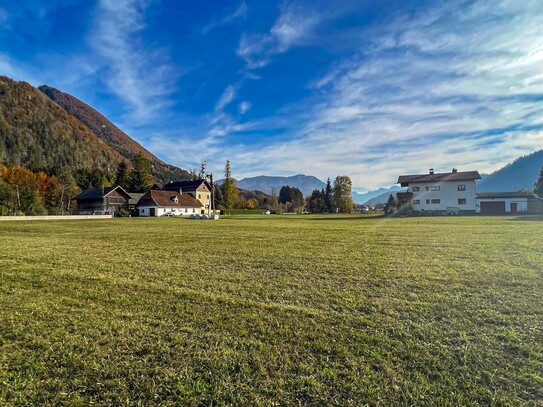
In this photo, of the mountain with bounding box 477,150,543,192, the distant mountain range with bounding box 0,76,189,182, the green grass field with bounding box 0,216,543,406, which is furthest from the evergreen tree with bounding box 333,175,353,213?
the mountain with bounding box 477,150,543,192

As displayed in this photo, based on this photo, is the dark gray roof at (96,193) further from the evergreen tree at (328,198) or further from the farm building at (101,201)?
the evergreen tree at (328,198)

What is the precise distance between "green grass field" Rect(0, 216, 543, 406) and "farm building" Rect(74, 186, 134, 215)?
49.3 m

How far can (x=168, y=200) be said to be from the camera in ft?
177

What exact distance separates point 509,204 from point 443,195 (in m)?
8.45

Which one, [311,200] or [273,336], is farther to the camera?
[311,200]

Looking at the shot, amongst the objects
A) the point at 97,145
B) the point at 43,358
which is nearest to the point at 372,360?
the point at 43,358

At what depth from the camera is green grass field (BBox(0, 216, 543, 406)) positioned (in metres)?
2.48

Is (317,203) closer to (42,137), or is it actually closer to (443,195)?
(443,195)

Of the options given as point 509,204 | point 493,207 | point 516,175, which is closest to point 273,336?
point 493,207

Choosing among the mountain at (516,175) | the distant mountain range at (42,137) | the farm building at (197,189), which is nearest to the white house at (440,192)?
the farm building at (197,189)

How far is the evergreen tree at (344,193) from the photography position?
67.1 meters

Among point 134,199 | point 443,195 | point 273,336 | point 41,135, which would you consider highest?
point 41,135

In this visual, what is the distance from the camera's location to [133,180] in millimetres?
Result: 64000

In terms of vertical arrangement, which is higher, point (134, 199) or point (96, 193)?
point (96, 193)
